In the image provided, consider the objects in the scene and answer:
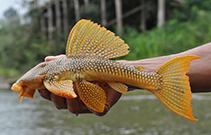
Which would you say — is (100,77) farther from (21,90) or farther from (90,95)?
(21,90)

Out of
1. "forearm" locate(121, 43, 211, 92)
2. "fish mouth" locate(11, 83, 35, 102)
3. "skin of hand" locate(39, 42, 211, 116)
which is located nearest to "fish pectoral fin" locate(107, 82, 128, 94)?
"skin of hand" locate(39, 42, 211, 116)

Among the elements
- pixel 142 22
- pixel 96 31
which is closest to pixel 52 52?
pixel 142 22

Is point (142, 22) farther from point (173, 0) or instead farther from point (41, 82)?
point (41, 82)

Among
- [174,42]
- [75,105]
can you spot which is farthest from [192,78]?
[174,42]

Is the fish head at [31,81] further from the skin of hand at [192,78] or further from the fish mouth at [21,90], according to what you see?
the skin of hand at [192,78]

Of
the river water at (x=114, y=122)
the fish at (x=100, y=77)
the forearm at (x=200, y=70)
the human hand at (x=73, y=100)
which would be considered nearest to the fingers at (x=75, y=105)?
the human hand at (x=73, y=100)

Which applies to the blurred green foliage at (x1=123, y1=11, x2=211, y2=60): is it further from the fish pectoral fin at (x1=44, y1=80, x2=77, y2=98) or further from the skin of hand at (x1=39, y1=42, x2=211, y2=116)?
the fish pectoral fin at (x1=44, y1=80, x2=77, y2=98)

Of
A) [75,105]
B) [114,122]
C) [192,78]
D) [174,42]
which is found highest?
[192,78]
